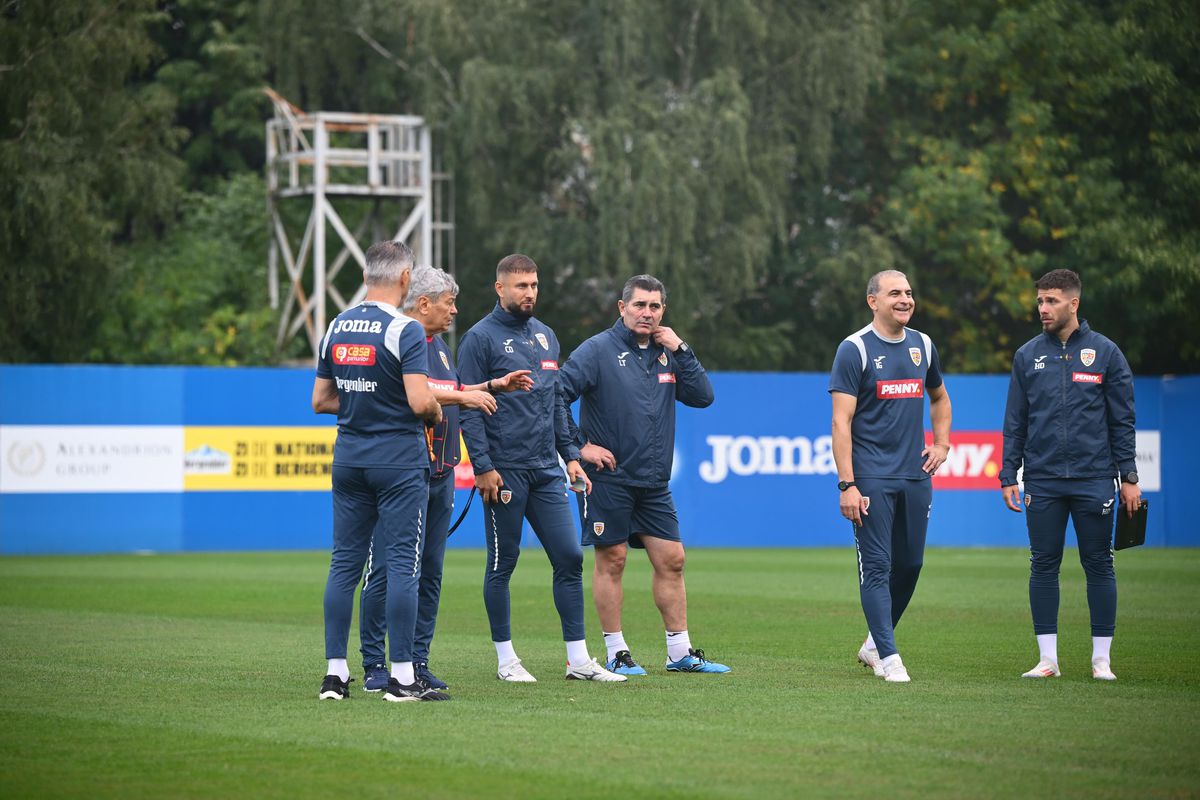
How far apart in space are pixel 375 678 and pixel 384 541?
0.74 m

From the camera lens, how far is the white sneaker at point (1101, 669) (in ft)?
30.1

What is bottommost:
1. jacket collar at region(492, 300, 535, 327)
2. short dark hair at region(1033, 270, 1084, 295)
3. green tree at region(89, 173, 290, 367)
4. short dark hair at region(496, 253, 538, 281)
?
jacket collar at region(492, 300, 535, 327)

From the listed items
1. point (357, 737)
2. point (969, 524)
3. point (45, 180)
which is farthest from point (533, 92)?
point (357, 737)

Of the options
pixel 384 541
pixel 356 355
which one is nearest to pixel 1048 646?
pixel 384 541

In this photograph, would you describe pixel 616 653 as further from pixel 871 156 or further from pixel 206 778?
pixel 871 156

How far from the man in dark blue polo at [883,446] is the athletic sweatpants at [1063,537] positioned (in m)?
0.65

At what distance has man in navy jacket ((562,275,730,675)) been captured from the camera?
963 centimetres

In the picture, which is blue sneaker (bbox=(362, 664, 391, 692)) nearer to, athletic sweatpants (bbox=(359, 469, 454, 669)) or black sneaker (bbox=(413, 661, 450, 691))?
athletic sweatpants (bbox=(359, 469, 454, 669))

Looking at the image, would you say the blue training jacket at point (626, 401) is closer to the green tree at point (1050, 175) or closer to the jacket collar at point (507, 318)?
the jacket collar at point (507, 318)

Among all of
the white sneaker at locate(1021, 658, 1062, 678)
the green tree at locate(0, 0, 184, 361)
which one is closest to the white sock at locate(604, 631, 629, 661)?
the white sneaker at locate(1021, 658, 1062, 678)

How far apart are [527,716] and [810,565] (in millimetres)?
12427

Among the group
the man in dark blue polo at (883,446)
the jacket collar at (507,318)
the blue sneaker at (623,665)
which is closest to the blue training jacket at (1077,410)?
the man in dark blue polo at (883,446)

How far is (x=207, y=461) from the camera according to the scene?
21562mm

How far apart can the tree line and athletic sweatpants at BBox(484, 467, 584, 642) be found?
2168 centimetres
